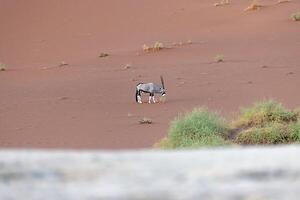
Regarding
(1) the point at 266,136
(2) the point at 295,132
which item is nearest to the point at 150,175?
(1) the point at 266,136

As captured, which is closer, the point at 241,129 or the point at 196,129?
the point at 196,129

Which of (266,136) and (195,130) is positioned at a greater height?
(195,130)

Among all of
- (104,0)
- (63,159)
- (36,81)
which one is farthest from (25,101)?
(104,0)

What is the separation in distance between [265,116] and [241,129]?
62 cm

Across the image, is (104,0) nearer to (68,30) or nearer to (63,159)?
(68,30)

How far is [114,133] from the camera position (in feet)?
Answer: 65.3

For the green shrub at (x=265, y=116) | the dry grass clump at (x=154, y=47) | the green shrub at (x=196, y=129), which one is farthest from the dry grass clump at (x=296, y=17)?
the green shrub at (x=196, y=129)

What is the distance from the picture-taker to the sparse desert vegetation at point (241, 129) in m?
14.4

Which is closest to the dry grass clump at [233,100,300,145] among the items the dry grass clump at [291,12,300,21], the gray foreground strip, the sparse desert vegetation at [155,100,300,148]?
the sparse desert vegetation at [155,100,300,148]

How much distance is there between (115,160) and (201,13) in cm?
4429

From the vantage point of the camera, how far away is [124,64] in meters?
33.6

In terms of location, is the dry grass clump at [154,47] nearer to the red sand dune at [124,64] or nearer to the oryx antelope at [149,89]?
the red sand dune at [124,64]

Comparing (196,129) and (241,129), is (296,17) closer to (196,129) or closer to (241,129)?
(241,129)

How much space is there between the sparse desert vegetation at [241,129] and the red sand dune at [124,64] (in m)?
2.60
